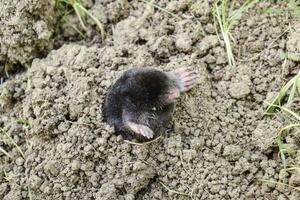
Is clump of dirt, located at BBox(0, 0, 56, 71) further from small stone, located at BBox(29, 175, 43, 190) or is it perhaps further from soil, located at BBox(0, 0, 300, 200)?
small stone, located at BBox(29, 175, 43, 190)

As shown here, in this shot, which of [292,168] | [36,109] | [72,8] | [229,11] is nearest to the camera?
[292,168]

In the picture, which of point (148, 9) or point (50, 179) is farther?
point (148, 9)

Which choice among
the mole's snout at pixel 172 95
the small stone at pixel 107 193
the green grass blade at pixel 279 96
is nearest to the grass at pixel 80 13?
the mole's snout at pixel 172 95

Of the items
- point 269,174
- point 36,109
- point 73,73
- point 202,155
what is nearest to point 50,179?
point 36,109

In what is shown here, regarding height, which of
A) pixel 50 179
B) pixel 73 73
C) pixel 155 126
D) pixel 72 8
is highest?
pixel 72 8

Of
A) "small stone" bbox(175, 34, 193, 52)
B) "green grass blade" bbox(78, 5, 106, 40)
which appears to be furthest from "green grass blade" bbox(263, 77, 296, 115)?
"green grass blade" bbox(78, 5, 106, 40)

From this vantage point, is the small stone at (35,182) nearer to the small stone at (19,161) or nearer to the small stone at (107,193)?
the small stone at (19,161)

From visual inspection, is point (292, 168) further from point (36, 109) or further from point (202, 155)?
point (36, 109)
